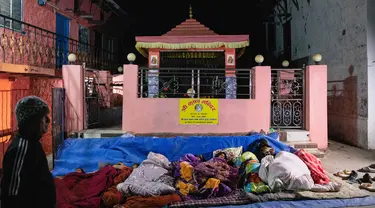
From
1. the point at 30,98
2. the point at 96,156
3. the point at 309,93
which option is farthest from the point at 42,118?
the point at 309,93

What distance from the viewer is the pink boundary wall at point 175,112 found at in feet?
23.8

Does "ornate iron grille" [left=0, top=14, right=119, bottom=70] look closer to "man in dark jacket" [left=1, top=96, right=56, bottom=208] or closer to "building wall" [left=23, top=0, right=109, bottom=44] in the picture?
"building wall" [left=23, top=0, right=109, bottom=44]

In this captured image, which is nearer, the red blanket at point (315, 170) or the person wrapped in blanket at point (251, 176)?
the person wrapped in blanket at point (251, 176)

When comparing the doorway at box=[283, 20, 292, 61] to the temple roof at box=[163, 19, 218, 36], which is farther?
the doorway at box=[283, 20, 292, 61]

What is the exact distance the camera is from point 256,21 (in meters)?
18.0

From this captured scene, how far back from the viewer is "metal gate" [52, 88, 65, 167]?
6.24 meters

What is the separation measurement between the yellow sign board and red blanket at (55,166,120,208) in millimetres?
2540

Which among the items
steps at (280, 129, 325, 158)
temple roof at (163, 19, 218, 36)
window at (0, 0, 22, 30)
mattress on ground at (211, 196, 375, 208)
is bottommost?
mattress on ground at (211, 196, 375, 208)

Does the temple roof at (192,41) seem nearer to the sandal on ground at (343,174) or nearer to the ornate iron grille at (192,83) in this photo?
the ornate iron grille at (192,83)

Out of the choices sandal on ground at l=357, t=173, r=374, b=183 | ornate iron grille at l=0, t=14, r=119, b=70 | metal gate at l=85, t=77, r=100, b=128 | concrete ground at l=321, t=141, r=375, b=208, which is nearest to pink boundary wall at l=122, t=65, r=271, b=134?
metal gate at l=85, t=77, r=100, b=128

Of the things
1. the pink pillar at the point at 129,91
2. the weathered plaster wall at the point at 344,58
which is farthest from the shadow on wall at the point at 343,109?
the pink pillar at the point at 129,91

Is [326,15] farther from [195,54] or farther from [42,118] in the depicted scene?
[42,118]

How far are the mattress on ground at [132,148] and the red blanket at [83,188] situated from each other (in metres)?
0.86

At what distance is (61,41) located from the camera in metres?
10.9
